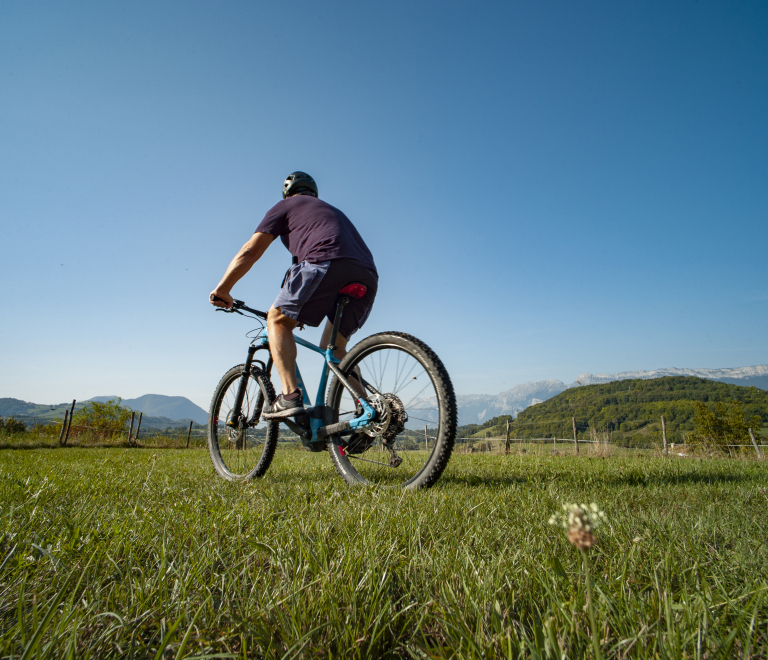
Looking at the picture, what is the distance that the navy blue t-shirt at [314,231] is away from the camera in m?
2.98

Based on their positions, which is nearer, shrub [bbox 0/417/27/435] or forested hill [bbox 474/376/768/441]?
shrub [bbox 0/417/27/435]

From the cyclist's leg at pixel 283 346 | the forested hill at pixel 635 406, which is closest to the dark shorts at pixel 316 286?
the cyclist's leg at pixel 283 346

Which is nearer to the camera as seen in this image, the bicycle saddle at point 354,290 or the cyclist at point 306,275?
the cyclist at point 306,275

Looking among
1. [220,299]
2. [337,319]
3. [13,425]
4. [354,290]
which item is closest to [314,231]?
[354,290]

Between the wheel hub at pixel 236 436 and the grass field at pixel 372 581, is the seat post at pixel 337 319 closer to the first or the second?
the grass field at pixel 372 581

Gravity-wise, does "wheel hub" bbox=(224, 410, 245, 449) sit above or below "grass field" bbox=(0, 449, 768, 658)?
above

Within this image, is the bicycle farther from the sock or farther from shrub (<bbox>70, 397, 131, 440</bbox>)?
shrub (<bbox>70, 397, 131, 440</bbox>)

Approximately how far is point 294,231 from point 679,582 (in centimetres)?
303

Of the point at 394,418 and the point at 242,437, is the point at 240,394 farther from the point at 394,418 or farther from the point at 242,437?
the point at 394,418

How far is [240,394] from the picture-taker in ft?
13.3

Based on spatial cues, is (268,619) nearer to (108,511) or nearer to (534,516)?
(534,516)

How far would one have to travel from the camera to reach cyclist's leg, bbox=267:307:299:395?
3.14 meters

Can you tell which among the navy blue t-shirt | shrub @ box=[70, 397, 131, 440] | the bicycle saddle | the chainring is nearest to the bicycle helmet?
the navy blue t-shirt

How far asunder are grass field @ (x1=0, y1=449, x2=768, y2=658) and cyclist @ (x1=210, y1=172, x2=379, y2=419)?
136 centimetres
